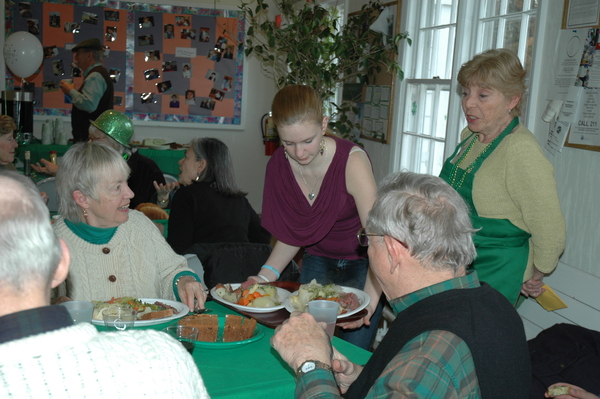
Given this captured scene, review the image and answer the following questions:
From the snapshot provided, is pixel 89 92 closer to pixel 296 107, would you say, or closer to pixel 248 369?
pixel 296 107

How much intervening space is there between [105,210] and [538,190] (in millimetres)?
1641

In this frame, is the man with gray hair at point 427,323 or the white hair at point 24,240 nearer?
the white hair at point 24,240

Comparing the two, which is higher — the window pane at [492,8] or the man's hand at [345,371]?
the window pane at [492,8]

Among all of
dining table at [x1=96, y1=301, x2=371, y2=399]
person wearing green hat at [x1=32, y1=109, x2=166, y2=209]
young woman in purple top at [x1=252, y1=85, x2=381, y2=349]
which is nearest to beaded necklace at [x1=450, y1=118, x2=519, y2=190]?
young woman in purple top at [x1=252, y1=85, x2=381, y2=349]

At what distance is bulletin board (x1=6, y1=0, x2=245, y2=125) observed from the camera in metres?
7.09

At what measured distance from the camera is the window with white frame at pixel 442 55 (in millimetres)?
3406

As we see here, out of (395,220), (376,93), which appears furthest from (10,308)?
(376,93)

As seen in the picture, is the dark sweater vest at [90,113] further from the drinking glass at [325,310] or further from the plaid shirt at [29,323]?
the plaid shirt at [29,323]

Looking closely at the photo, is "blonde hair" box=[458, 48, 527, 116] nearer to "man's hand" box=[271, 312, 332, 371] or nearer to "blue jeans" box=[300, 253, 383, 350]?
"blue jeans" box=[300, 253, 383, 350]

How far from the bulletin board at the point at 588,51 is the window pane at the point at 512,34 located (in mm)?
596

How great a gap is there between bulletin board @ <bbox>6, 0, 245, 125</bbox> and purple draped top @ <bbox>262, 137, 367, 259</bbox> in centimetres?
518

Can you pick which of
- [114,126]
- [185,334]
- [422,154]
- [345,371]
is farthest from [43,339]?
[422,154]

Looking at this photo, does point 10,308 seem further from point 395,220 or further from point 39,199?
point 395,220

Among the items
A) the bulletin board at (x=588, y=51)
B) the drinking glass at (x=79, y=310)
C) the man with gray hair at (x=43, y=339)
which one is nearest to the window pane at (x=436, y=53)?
the bulletin board at (x=588, y=51)
